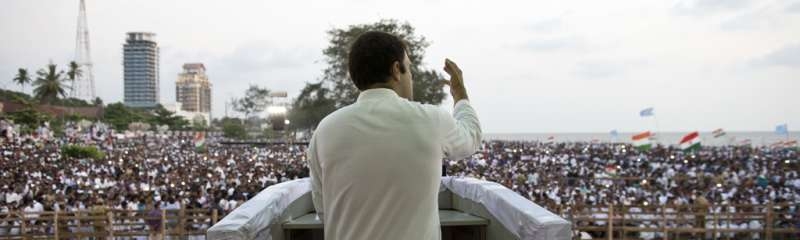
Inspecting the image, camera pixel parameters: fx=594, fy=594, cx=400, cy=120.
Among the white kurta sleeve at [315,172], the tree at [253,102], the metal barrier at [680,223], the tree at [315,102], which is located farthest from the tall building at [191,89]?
the white kurta sleeve at [315,172]

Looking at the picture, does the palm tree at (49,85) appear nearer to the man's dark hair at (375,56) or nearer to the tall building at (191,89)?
the man's dark hair at (375,56)

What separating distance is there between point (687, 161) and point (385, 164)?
98.7 ft

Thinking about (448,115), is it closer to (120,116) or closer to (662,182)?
(662,182)

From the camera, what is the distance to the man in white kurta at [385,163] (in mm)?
1529

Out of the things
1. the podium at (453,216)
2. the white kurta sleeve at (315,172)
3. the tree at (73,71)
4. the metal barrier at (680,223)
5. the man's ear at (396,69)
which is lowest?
the metal barrier at (680,223)

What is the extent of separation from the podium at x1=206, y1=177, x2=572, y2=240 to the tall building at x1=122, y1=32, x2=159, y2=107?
616ft

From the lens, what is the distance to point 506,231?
260 centimetres

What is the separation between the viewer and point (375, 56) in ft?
5.31

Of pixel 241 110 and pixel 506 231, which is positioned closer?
pixel 506 231

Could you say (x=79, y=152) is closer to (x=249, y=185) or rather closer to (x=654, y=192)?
(x=249, y=185)

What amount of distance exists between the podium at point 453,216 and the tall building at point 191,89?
189 m

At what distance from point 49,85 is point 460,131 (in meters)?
68.9

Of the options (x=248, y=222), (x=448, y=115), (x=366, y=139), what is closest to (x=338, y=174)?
(x=366, y=139)

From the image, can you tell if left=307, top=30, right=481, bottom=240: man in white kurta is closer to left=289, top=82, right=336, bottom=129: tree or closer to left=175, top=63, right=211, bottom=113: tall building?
left=289, top=82, right=336, bottom=129: tree
